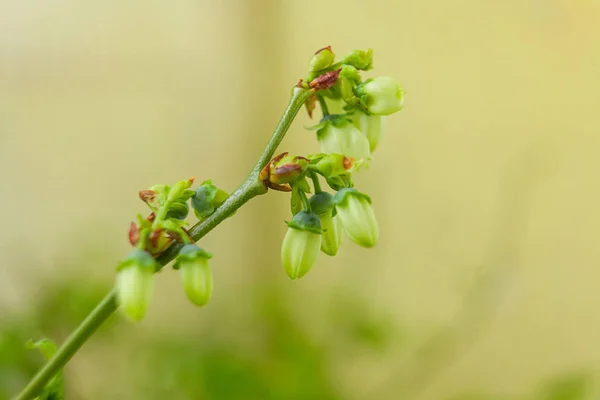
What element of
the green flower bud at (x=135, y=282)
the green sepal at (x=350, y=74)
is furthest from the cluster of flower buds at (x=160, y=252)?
the green sepal at (x=350, y=74)

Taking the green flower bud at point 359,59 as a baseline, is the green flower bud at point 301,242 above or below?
Result: below

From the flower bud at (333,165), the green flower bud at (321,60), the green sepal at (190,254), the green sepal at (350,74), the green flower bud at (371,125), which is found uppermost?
the green flower bud at (321,60)

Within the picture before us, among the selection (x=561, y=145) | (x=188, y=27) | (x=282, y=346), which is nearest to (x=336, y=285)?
(x=282, y=346)

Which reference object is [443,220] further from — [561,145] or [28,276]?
[28,276]

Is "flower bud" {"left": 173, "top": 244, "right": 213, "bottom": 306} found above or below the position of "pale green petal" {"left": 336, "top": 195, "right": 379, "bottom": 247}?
below

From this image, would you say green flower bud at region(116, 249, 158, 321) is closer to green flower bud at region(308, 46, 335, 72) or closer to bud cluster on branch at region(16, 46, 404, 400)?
bud cluster on branch at region(16, 46, 404, 400)

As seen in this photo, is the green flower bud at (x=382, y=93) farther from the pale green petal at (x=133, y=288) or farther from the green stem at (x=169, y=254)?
the pale green petal at (x=133, y=288)

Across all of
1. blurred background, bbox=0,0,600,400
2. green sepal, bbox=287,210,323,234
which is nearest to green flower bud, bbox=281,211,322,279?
green sepal, bbox=287,210,323,234
